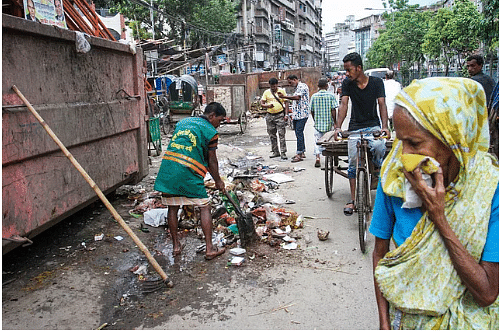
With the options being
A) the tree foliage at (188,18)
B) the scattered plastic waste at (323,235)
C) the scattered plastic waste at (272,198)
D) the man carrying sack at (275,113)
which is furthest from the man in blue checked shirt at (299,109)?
the tree foliage at (188,18)

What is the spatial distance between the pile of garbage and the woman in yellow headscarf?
3.16m

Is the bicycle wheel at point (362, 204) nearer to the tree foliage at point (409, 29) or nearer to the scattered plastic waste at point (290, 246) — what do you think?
the scattered plastic waste at point (290, 246)

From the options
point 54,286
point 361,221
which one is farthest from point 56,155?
point 361,221

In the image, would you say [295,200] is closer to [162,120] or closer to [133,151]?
[133,151]

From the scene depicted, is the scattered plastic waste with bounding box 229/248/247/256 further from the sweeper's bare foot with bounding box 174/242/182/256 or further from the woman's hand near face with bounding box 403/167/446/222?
the woman's hand near face with bounding box 403/167/446/222

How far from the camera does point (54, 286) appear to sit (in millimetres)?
3633

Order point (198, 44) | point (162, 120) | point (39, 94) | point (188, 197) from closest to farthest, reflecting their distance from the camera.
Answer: point (39, 94), point (188, 197), point (162, 120), point (198, 44)

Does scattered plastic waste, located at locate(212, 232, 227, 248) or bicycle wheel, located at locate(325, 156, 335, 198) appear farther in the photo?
bicycle wheel, located at locate(325, 156, 335, 198)

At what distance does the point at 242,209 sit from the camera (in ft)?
17.7

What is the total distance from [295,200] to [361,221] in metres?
2.10

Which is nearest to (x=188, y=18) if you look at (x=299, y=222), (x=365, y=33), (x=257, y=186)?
(x=257, y=186)

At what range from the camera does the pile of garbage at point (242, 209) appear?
481cm

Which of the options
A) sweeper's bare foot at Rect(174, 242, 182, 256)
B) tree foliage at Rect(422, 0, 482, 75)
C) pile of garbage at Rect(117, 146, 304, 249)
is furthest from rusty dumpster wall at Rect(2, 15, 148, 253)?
tree foliage at Rect(422, 0, 482, 75)

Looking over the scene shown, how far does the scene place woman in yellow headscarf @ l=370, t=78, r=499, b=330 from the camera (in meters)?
1.28
